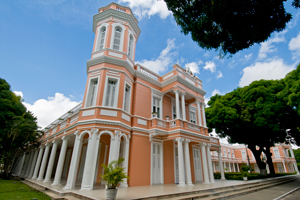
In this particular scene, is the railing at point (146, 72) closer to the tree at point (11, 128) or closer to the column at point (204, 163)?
the column at point (204, 163)

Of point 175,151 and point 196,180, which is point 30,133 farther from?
point 196,180

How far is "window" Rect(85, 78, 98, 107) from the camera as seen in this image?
9.59m

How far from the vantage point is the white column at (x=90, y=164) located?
24.0 ft

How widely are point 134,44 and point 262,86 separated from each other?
504 inches

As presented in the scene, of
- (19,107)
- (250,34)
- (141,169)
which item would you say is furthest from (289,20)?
(19,107)

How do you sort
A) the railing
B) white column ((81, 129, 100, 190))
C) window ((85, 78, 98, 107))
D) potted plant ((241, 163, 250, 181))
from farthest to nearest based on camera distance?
potted plant ((241, 163, 250, 181)) < the railing < window ((85, 78, 98, 107)) < white column ((81, 129, 100, 190))

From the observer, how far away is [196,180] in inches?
494

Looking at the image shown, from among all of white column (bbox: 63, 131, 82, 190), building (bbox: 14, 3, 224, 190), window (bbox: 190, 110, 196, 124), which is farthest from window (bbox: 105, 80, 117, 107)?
window (bbox: 190, 110, 196, 124)

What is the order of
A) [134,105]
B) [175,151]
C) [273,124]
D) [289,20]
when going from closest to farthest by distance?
[289,20], [134,105], [175,151], [273,124]

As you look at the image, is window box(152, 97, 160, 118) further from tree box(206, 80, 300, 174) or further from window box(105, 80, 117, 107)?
tree box(206, 80, 300, 174)

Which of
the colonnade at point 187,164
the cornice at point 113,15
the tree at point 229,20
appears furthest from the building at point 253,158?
the tree at point 229,20

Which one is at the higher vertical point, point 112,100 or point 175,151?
point 112,100

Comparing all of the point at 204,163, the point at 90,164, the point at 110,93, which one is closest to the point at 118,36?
the point at 110,93

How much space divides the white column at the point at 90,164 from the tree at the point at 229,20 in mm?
6556
